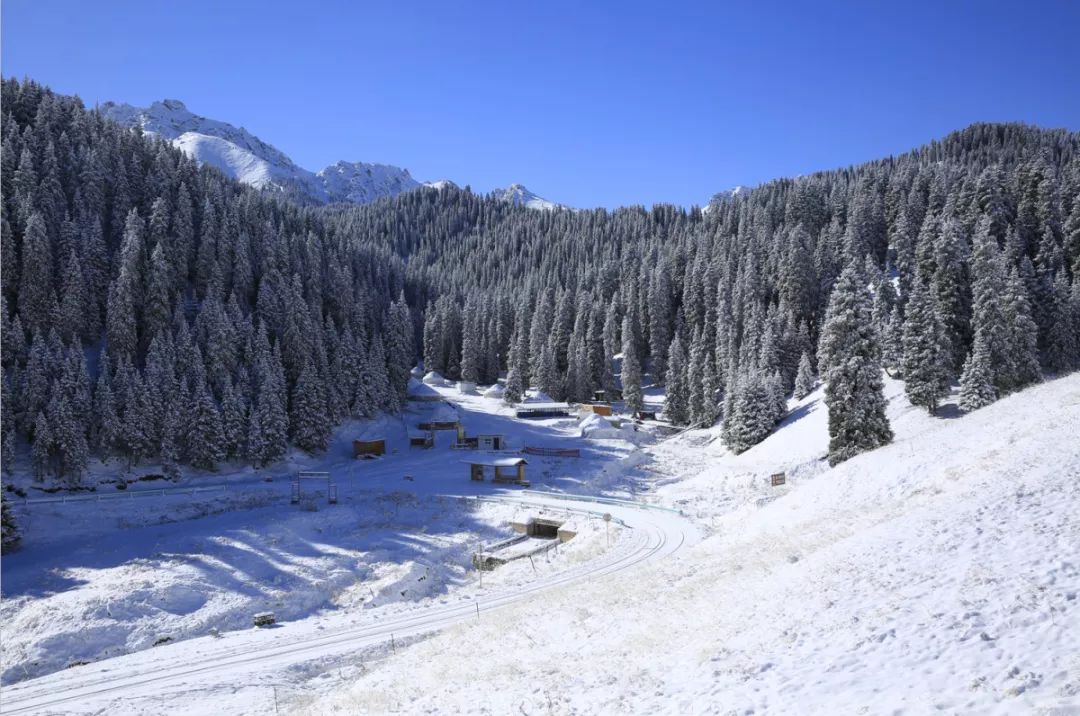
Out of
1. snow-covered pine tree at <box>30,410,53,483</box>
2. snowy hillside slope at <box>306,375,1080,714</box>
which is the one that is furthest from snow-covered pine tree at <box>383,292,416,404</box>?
snowy hillside slope at <box>306,375,1080,714</box>

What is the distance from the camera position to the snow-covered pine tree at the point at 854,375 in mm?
41250

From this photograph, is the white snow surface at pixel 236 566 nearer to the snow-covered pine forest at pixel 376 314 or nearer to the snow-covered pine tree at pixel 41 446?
the snow-covered pine tree at pixel 41 446

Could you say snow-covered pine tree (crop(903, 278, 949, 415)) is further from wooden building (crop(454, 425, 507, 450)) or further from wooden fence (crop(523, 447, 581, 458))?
wooden building (crop(454, 425, 507, 450))

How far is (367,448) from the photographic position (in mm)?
A: 72312

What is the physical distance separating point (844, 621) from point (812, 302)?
265 feet

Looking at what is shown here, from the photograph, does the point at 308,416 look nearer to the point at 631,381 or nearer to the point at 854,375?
the point at 631,381

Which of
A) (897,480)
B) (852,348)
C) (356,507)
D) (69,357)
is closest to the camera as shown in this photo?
(897,480)

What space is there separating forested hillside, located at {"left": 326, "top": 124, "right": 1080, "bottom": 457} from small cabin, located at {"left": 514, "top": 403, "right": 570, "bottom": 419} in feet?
20.4

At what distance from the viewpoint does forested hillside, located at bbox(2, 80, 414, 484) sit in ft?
183

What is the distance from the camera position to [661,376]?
353ft

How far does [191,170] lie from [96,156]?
12.3 m

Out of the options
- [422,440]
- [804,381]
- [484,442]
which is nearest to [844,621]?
[804,381]

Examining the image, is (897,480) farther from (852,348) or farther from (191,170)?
(191,170)

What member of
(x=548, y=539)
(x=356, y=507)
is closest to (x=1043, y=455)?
(x=548, y=539)
